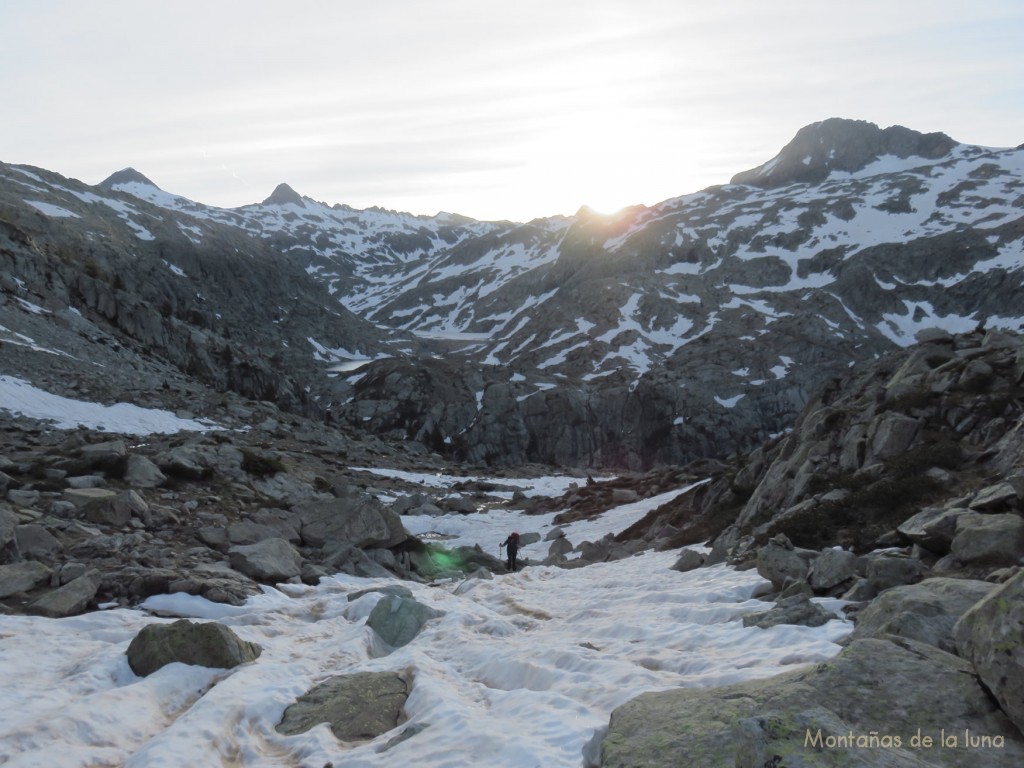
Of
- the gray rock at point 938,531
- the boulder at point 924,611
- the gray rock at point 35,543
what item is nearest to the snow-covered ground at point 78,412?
the gray rock at point 35,543

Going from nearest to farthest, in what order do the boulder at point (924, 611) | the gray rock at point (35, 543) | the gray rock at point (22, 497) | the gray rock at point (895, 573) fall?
the boulder at point (924, 611) → the gray rock at point (895, 573) → the gray rock at point (35, 543) → the gray rock at point (22, 497)

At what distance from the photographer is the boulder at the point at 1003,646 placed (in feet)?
18.3

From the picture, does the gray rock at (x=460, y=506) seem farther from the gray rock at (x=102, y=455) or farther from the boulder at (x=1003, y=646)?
the boulder at (x=1003, y=646)

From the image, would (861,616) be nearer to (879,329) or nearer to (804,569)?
(804,569)

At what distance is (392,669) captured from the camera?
11.3m

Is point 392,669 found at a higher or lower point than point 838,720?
lower

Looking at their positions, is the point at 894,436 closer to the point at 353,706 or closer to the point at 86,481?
the point at 353,706

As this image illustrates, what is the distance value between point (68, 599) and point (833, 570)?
14.6 m

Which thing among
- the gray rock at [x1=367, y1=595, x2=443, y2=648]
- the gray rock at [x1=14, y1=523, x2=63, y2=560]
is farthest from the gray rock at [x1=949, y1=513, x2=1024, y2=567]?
the gray rock at [x1=14, y1=523, x2=63, y2=560]

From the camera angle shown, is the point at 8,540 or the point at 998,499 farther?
the point at 8,540

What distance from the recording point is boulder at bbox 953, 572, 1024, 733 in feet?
18.3

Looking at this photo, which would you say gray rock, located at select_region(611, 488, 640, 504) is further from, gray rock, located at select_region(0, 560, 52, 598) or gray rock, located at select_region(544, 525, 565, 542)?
gray rock, located at select_region(0, 560, 52, 598)

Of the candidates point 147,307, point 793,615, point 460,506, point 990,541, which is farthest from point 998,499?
point 147,307

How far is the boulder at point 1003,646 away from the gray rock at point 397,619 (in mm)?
10253
